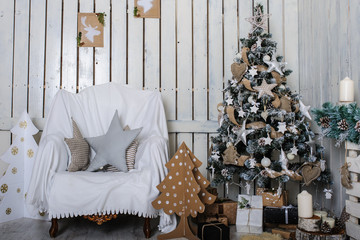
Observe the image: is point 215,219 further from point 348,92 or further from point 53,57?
point 53,57

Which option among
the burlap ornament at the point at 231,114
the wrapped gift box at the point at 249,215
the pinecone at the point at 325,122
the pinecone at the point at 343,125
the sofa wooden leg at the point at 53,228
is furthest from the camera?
the burlap ornament at the point at 231,114

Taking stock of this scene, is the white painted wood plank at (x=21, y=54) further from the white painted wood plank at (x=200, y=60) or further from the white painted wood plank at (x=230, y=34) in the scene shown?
the white painted wood plank at (x=230, y=34)

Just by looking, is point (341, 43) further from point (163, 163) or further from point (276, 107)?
point (163, 163)

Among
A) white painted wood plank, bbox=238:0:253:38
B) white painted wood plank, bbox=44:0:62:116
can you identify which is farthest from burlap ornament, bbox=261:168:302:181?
white painted wood plank, bbox=44:0:62:116

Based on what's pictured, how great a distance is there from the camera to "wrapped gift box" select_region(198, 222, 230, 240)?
82.8 inches

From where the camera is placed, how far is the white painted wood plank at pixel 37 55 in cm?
323

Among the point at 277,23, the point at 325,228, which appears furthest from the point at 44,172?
the point at 277,23

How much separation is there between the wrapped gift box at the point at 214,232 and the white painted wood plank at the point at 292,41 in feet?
5.67

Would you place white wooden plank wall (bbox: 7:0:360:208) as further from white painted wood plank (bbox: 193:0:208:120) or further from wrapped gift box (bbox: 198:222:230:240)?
wrapped gift box (bbox: 198:222:230:240)

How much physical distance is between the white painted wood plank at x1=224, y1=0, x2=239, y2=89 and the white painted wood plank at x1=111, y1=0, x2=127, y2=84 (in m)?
0.99

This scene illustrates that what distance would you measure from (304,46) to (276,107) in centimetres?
94

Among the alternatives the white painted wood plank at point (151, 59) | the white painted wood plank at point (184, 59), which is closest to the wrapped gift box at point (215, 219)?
the white painted wood plank at point (184, 59)

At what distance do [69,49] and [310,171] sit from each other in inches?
94.8

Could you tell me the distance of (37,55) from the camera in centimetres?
324
